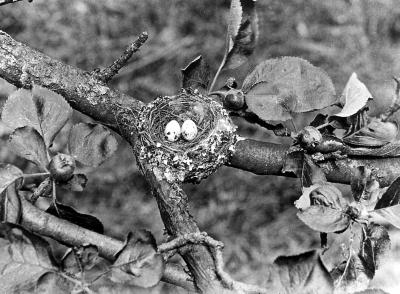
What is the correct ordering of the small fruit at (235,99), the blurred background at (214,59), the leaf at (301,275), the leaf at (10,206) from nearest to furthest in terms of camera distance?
the leaf at (301,275) < the leaf at (10,206) < the small fruit at (235,99) < the blurred background at (214,59)

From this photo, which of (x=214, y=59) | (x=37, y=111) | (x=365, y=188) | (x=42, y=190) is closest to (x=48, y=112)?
(x=37, y=111)

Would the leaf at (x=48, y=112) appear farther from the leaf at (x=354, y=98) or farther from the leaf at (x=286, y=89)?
the leaf at (x=354, y=98)

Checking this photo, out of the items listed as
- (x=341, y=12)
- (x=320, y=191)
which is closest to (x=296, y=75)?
(x=320, y=191)

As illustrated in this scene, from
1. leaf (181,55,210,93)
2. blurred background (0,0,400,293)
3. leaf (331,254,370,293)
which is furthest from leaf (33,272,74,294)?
blurred background (0,0,400,293)

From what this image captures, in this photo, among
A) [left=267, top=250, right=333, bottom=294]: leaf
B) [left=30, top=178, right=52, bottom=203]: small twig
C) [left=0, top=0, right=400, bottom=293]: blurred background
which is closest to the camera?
[left=267, top=250, right=333, bottom=294]: leaf

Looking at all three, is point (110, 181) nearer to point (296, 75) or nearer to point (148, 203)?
point (148, 203)

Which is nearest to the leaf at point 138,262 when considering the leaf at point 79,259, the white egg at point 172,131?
the leaf at point 79,259

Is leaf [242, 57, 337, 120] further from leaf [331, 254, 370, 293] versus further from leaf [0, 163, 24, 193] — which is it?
leaf [0, 163, 24, 193]
